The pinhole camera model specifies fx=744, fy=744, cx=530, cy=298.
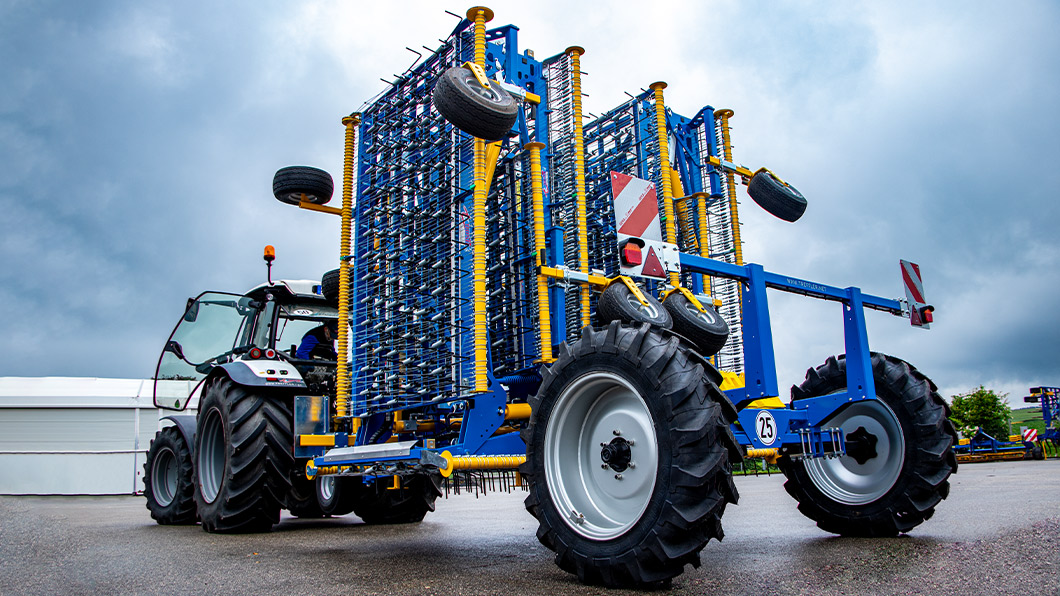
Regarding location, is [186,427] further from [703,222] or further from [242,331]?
[703,222]

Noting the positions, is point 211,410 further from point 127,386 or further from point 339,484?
point 127,386

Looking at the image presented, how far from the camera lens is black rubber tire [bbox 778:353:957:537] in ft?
16.3

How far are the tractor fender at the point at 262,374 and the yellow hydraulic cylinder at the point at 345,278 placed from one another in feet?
2.41

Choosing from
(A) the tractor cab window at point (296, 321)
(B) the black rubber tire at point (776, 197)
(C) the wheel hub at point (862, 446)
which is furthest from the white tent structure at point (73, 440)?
(C) the wheel hub at point (862, 446)

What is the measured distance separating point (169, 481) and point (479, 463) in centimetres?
588

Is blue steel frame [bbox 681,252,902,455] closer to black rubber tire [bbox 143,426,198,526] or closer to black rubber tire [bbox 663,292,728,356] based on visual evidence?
black rubber tire [bbox 663,292,728,356]

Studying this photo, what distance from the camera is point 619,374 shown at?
142 inches

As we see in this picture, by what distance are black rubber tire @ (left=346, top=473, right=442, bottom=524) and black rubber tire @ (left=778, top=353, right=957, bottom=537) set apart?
3.86m

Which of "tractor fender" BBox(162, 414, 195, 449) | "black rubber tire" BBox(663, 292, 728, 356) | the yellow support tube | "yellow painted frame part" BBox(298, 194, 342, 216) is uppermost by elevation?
"yellow painted frame part" BBox(298, 194, 342, 216)

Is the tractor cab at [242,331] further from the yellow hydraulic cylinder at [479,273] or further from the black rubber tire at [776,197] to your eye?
the black rubber tire at [776,197]

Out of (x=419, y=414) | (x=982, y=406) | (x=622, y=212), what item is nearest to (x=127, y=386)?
(x=419, y=414)

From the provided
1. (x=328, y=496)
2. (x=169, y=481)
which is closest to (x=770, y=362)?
(x=328, y=496)

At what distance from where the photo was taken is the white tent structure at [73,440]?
20.8 meters

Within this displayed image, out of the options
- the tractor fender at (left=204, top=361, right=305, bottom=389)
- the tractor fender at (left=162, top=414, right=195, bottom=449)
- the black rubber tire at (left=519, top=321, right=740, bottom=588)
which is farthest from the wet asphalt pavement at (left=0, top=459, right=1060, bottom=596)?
the tractor fender at (left=204, top=361, right=305, bottom=389)
